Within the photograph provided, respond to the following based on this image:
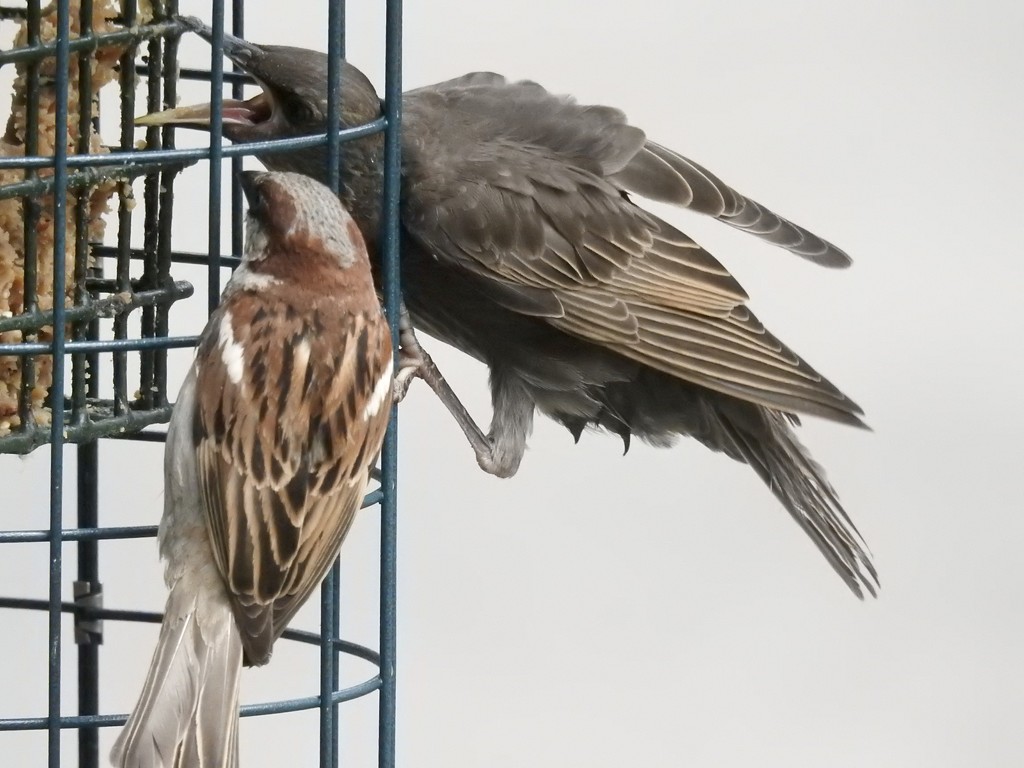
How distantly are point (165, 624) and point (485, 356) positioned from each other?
5.17 ft

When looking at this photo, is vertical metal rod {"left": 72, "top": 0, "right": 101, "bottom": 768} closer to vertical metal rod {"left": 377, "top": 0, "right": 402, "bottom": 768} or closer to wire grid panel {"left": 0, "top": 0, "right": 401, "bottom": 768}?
wire grid panel {"left": 0, "top": 0, "right": 401, "bottom": 768}

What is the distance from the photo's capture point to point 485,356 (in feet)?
14.9

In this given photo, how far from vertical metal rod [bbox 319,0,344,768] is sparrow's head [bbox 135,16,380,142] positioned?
0.36 meters

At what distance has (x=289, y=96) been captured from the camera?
12.5 ft

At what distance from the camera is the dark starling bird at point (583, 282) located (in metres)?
4.25

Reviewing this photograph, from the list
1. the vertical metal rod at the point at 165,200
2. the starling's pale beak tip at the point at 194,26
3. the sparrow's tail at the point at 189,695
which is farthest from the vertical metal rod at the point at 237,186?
the sparrow's tail at the point at 189,695

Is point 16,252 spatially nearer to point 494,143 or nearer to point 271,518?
point 271,518

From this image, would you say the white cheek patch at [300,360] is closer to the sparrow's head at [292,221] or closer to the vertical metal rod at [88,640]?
the sparrow's head at [292,221]

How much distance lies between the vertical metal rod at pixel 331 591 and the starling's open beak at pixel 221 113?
0.22 meters

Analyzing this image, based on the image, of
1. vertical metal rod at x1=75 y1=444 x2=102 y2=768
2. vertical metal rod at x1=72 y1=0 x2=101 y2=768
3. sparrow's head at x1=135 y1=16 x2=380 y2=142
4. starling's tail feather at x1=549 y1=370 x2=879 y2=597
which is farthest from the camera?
starling's tail feather at x1=549 y1=370 x2=879 y2=597

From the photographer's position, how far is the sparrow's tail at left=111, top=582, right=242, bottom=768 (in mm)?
3004

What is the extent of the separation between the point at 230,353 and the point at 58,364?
30 centimetres

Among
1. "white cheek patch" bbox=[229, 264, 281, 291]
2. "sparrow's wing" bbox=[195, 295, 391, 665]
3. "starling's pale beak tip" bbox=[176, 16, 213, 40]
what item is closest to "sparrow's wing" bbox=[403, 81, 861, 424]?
"starling's pale beak tip" bbox=[176, 16, 213, 40]

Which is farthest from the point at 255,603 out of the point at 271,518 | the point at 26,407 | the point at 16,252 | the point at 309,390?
the point at 16,252
